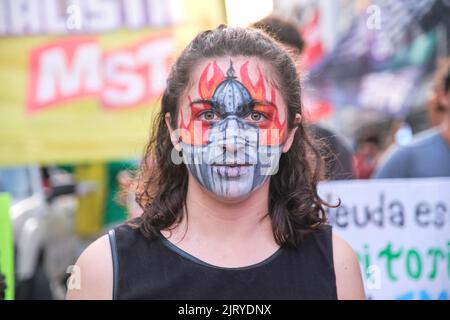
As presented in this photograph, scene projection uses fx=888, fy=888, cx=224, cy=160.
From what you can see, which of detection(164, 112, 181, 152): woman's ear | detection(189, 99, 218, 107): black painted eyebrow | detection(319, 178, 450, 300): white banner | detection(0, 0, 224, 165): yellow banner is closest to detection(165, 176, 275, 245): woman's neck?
detection(164, 112, 181, 152): woman's ear

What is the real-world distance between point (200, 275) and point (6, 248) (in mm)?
1586

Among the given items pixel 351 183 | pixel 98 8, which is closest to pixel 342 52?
pixel 98 8

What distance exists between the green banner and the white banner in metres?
1.53

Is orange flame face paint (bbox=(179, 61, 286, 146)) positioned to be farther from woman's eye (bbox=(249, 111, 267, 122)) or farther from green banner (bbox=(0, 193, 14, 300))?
green banner (bbox=(0, 193, 14, 300))

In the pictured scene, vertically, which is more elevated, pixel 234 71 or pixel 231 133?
pixel 234 71

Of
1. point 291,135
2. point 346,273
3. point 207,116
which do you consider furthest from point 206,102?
point 346,273

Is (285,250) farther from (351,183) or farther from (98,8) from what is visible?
(98,8)

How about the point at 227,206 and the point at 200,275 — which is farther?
the point at 227,206

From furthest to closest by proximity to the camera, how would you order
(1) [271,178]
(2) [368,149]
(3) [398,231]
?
(2) [368,149]
(3) [398,231]
(1) [271,178]

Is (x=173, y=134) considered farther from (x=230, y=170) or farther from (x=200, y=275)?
(x=200, y=275)

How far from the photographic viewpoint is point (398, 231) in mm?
4375

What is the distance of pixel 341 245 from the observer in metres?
2.62

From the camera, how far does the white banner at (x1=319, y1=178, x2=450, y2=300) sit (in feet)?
13.9

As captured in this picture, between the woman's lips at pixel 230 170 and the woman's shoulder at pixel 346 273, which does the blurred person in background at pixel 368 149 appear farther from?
the woman's lips at pixel 230 170
